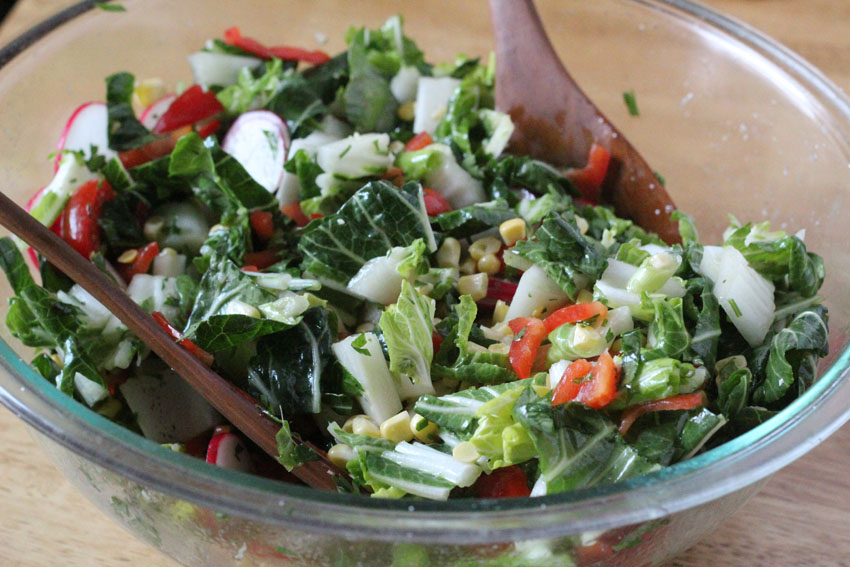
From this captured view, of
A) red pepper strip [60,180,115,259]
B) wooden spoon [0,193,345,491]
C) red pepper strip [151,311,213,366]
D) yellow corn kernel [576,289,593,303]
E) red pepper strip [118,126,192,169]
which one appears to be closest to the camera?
wooden spoon [0,193,345,491]

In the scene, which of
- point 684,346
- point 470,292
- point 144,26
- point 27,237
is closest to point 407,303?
point 470,292

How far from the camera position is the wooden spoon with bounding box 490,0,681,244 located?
104 inches

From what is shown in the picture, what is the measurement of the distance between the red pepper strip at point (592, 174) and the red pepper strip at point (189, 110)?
48.5 inches

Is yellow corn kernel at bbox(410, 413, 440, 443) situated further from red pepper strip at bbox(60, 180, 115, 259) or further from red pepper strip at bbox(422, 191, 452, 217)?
red pepper strip at bbox(60, 180, 115, 259)

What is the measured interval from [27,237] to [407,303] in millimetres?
826

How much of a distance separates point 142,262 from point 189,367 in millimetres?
680

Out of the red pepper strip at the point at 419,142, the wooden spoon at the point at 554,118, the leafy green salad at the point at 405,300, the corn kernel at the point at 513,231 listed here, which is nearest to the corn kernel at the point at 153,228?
the leafy green salad at the point at 405,300

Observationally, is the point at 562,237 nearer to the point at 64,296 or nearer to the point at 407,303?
the point at 407,303

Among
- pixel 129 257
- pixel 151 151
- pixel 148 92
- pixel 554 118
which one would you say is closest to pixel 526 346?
pixel 554 118

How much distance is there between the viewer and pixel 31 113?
2.64m

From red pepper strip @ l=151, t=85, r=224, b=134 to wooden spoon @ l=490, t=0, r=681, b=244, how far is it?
982 mm

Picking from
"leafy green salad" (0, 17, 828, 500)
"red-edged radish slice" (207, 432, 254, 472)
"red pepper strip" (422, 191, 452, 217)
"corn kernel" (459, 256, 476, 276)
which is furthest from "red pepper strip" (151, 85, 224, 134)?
"red-edged radish slice" (207, 432, 254, 472)

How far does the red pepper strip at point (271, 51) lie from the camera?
296 cm

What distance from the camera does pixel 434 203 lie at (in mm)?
2355
